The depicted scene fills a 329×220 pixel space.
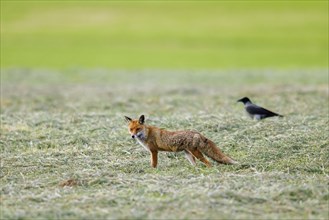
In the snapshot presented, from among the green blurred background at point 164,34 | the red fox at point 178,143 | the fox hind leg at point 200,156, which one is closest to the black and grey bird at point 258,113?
the red fox at point 178,143

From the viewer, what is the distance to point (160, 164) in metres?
11.0

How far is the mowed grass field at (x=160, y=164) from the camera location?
8.24m

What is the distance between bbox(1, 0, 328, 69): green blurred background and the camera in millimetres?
42312

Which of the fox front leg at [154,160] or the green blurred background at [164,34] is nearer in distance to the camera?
the fox front leg at [154,160]

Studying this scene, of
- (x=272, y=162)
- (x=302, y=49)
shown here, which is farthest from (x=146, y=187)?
(x=302, y=49)

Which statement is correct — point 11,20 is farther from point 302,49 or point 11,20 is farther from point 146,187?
point 146,187

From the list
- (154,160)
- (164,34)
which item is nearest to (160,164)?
(154,160)

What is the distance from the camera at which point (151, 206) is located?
8227mm

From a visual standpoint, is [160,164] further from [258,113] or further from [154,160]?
[258,113]

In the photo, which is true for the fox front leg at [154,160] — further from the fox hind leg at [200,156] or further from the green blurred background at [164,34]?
the green blurred background at [164,34]

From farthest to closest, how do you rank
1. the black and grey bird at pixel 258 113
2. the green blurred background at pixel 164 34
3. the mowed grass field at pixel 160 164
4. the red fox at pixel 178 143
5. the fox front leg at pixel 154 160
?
the green blurred background at pixel 164 34
the black and grey bird at pixel 258 113
the fox front leg at pixel 154 160
the red fox at pixel 178 143
the mowed grass field at pixel 160 164

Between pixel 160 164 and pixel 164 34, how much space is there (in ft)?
148

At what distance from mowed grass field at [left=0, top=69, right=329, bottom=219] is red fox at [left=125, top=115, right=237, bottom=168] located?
0.60 ft

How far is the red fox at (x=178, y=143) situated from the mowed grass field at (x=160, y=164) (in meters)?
0.18
